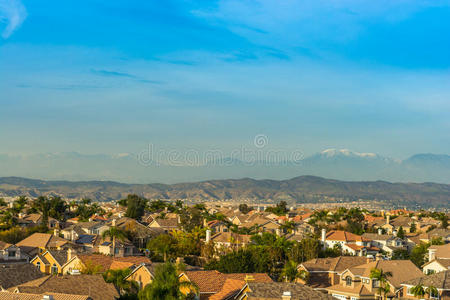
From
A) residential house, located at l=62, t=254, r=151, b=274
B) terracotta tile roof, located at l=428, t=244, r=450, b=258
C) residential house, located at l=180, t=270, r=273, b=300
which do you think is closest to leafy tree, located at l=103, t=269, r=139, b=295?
residential house, located at l=180, t=270, r=273, b=300

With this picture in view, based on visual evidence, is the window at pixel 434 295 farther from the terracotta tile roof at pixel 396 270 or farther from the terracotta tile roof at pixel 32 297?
the terracotta tile roof at pixel 32 297

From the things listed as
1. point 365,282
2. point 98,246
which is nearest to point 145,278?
point 365,282

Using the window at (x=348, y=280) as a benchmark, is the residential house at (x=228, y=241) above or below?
above

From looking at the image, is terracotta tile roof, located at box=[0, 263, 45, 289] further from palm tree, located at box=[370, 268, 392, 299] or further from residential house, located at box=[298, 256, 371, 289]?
palm tree, located at box=[370, 268, 392, 299]

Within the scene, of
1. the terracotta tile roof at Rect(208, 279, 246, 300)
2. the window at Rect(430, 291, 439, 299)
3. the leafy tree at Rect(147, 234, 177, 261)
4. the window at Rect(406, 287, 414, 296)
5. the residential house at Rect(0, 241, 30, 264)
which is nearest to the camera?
the terracotta tile roof at Rect(208, 279, 246, 300)


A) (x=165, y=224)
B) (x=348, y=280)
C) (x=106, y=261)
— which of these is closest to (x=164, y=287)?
(x=106, y=261)

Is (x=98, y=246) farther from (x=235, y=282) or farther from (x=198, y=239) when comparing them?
(x=235, y=282)

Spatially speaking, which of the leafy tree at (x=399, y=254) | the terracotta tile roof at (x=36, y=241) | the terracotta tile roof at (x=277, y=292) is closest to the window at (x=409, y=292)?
the terracotta tile roof at (x=277, y=292)
